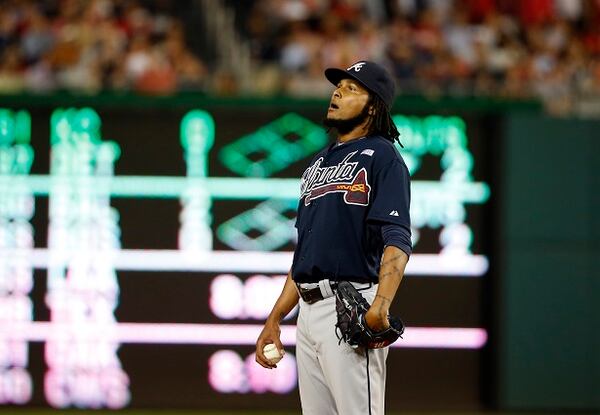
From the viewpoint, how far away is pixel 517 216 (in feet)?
28.0

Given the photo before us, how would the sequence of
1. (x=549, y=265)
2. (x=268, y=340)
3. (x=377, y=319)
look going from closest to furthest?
(x=377, y=319), (x=268, y=340), (x=549, y=265)

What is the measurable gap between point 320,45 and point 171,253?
10.4 feet

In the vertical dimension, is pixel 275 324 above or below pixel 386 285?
below

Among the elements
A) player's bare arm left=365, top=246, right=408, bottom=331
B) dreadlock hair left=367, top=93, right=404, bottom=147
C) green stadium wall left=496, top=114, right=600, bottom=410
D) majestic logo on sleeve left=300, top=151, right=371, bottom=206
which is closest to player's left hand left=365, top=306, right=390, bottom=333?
player's bare arm left=365, top=246, right=408, bottom=331

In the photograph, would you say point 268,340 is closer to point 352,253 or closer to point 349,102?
point 352,253

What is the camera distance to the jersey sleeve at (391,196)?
13.8 feet

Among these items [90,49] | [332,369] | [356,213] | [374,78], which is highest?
[90,49]

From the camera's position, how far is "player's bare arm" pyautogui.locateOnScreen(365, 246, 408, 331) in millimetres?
3990

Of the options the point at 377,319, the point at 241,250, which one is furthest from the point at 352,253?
the point at 241,250

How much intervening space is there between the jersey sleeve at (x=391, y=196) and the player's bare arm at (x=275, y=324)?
0.55 m

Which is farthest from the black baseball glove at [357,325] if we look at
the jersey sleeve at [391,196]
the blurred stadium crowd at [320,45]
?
the blurred stadium crowd at [320,45]

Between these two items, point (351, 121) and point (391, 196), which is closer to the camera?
point (391, 196)

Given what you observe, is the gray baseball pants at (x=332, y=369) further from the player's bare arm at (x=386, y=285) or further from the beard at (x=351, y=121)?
the beard at (x=351, y=121)

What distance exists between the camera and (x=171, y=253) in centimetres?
831
